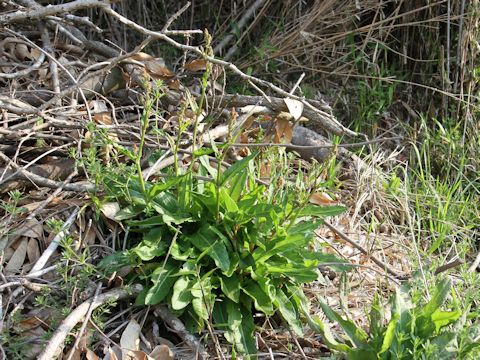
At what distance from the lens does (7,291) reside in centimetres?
241

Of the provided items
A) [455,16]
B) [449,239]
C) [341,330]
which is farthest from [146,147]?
[455,16]

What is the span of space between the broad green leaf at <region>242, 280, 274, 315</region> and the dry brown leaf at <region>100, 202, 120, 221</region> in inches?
22.2

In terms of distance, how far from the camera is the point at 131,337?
2.36 meters

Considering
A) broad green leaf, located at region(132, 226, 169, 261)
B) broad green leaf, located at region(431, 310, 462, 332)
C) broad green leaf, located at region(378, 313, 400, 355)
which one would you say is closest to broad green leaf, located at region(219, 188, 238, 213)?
broad green leaf, located at region(132, 226, 169, 261)

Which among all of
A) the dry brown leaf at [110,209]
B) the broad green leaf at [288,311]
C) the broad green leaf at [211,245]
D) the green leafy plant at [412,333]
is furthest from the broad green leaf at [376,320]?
the dry brown leaf at [110,209]

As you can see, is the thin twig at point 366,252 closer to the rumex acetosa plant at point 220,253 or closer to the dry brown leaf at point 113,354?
the rumex acetosa plant at point 220,253

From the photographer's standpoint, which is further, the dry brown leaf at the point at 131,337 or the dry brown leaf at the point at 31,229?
the dry brown leaf at the point at 31,229

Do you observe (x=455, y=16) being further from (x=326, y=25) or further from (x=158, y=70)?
(x=158, y=70)

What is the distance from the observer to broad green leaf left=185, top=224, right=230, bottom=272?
235cm

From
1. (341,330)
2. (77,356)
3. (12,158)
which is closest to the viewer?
(77,356)

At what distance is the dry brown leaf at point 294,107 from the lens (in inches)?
129

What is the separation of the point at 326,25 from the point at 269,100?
47.9 inches

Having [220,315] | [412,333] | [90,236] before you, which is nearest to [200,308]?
[220,315]

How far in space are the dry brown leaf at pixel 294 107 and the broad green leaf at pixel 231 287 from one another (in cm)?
110
